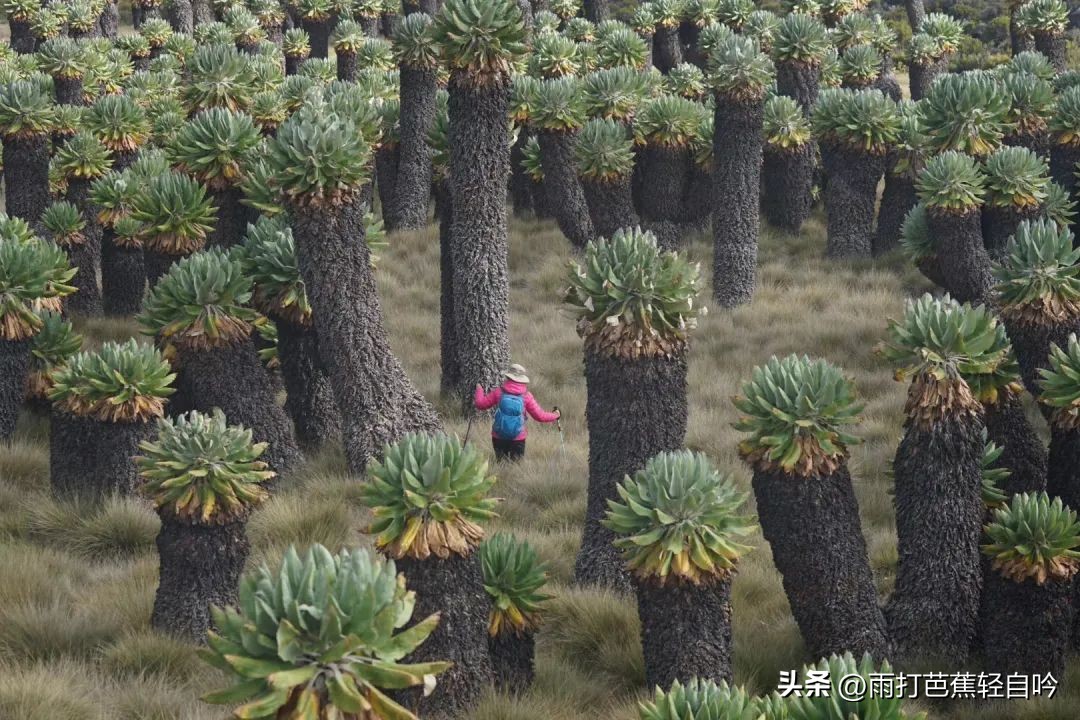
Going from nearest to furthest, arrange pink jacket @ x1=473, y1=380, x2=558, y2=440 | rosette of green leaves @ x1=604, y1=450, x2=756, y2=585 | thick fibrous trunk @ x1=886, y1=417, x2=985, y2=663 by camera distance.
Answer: rosette of green leaves @ x1=604, y1=450, x2=756, y2=585 < thick fibrous trunk @ x1=886, y1=417, x2=985, y2=663 < pink jacket @ x1=473, y1=380, x2=558, y2=440

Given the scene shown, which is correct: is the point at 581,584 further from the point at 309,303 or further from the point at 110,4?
the point at 110,4

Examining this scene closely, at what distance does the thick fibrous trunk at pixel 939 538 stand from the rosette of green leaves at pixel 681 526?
156 cm

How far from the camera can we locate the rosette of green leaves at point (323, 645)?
4832 mm

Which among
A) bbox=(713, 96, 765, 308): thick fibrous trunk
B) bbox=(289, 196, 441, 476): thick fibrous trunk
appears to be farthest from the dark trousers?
bbox=(713, 96, 765, 308): thick fibrous trunk

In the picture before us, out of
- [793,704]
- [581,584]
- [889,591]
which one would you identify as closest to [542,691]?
[581,584]

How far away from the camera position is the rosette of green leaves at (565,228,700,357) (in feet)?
29.0

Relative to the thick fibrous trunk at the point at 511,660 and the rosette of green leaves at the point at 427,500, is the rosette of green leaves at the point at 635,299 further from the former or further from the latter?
the thick fibrous trunk at the point at 511,660

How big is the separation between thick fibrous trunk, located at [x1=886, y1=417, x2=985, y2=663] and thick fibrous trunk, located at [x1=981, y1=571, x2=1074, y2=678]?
25 centimetres

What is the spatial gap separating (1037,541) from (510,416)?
5.34 meters

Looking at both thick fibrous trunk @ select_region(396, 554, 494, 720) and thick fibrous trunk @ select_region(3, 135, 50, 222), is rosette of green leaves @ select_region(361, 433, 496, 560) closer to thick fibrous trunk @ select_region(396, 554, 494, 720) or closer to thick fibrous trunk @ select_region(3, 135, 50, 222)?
thick fibrous trunk @ select_region(396, 554, 494, 720)

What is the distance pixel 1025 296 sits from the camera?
9062mm

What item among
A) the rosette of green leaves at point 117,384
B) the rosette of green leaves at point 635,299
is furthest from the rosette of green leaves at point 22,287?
the rosette of green leaves at point 635,299

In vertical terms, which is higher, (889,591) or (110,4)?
(110,4)

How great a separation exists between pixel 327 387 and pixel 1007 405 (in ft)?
22.4
